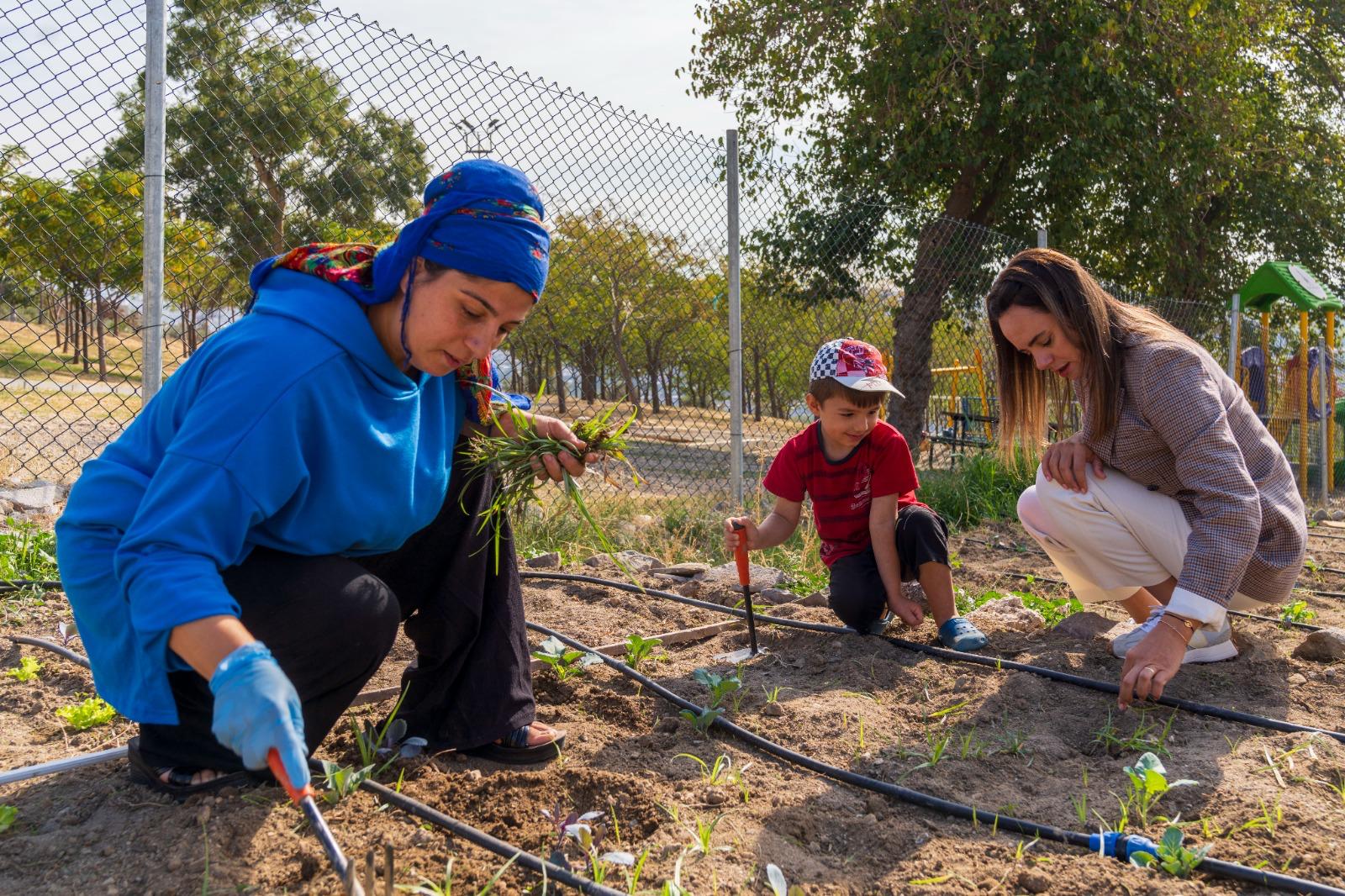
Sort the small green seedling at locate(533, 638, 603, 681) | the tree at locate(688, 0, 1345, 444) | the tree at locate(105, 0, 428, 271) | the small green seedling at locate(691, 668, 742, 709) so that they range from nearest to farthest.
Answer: the small green seedling at locate(691, 668, 742, 709) → the small green seedling at locate(533, 638, 603, 681) → the tree at locate(105, 0, 428, 271) → the tree at locate(688, 0, 1345, 444)

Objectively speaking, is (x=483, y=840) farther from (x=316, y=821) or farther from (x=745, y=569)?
(x=745, y=569)

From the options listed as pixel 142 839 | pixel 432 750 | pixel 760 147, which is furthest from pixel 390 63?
pixel 760 147

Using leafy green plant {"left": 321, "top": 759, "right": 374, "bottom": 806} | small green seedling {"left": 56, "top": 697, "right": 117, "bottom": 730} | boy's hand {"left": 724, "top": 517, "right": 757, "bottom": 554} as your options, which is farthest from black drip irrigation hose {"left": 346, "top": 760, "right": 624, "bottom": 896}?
boy's hand {"left": 724, "top": 517, "right": 757, "bottom": 554}

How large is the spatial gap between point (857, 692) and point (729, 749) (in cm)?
55

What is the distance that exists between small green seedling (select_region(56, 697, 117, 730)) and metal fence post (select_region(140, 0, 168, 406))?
4.82 feet

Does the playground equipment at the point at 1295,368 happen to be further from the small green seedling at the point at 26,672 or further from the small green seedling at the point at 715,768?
the small green seedling at the point at 26,672

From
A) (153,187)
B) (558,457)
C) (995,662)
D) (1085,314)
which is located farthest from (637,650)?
(153,187)

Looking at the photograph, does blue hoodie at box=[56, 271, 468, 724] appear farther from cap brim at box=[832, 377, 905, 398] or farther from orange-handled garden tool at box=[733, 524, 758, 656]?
cap brim at box=[832, 377, 905, 398]

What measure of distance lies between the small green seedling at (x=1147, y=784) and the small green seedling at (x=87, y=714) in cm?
230

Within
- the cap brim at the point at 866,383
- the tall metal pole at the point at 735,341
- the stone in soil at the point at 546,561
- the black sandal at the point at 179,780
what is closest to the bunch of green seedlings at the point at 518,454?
the black sandal at the point at 179,780

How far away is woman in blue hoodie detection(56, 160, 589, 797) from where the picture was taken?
4.60 feet

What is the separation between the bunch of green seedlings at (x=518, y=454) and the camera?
2225 millimetres

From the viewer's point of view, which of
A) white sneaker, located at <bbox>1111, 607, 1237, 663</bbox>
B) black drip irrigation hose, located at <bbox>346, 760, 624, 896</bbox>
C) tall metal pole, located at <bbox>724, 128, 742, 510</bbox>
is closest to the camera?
black drip irrigation hose, located at <bbox>346, 760, 624, 896</bbox>

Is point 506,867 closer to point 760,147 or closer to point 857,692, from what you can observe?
point 857,692
